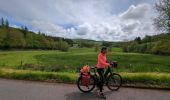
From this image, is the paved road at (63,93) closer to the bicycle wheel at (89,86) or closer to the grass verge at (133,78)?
the bicycle wheel at (89,86)

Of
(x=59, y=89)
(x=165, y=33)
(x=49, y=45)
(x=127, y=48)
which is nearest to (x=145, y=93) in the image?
(x=59, y=89)

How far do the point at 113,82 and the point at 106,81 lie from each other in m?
0.31

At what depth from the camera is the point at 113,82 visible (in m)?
8.41

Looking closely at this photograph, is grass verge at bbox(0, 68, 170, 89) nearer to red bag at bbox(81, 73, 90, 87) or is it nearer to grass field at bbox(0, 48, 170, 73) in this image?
red bag at bbox(81, 73, 90, 87)

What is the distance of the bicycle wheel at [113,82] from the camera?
27.3 feet

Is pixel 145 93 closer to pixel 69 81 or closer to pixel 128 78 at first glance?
pixel 128 78

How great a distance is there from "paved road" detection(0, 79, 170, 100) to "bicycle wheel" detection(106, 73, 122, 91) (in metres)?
0.19

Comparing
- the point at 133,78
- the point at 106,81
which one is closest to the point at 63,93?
the point at 106,81

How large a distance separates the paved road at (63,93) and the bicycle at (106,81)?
0.66ft

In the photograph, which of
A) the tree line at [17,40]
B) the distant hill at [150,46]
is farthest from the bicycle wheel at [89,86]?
the tree line at [17,40]

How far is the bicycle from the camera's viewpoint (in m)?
8.12

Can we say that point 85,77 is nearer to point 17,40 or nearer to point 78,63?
point 78,63

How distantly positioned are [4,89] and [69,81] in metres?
2.71

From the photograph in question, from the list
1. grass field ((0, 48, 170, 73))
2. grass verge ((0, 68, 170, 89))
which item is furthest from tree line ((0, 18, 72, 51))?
grass verge ((0, 68, 170, 89))
